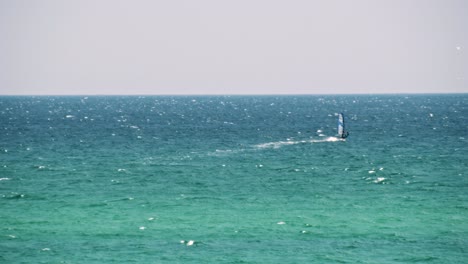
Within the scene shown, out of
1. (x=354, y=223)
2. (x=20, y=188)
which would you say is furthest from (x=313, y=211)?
(x=20, y=188)

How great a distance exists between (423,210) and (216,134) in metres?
74.4

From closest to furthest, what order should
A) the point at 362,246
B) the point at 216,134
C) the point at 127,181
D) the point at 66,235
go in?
the point at 362,246, the point at 66,235, the point at 127,181, the point at 216,134

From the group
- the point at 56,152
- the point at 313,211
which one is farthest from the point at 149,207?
the point at 56,152

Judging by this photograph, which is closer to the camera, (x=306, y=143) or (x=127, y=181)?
(x=127, y=181)

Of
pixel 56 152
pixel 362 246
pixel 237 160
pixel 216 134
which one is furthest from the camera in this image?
pixel 216 134

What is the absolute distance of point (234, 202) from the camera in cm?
5403

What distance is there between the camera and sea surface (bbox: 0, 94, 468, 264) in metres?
39.0

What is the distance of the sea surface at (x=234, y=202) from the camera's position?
39.0 metres

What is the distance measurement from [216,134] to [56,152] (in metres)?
37.7

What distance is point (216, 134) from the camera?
122m

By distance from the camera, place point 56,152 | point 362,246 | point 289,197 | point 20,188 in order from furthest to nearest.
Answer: point 56,152 → point 20,188 → point 289,197 → point 362,246

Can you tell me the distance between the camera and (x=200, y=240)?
41281mm

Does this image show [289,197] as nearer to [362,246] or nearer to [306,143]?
[362,246]

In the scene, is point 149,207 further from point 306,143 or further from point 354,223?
point 306,143
